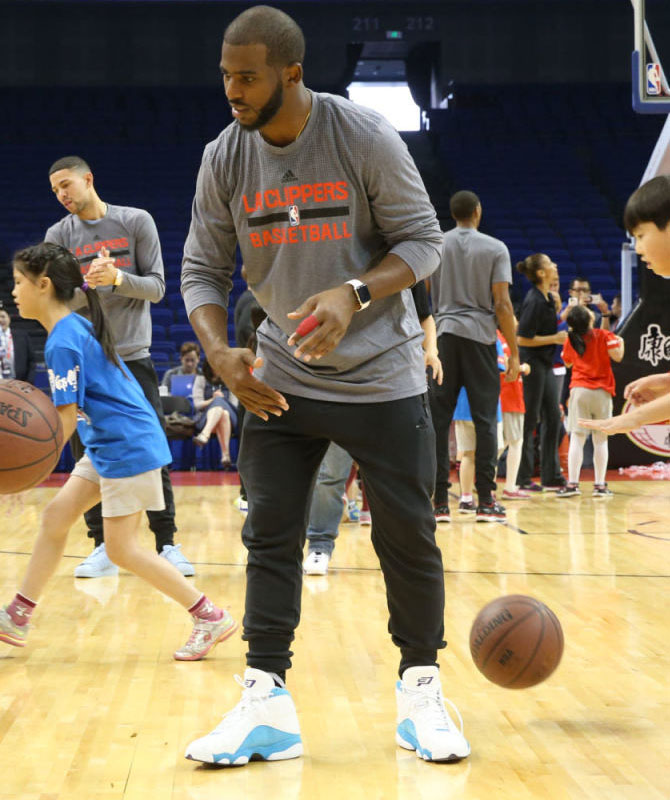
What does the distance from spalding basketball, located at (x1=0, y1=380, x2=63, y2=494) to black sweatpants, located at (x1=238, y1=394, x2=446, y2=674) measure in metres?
0.59

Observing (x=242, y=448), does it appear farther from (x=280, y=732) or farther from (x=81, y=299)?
(x=81, y=299)

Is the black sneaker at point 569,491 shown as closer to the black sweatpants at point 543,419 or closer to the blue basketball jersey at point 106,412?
the black sweatpants at point 543,419

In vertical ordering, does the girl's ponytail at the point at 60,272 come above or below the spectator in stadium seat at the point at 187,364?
above

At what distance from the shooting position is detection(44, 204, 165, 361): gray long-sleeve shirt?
4.58 m

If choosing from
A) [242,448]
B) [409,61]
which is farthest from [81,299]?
[409,61]

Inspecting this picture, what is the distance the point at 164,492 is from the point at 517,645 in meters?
2.61

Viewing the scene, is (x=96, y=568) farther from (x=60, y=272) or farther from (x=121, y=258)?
(x=60, y=272)

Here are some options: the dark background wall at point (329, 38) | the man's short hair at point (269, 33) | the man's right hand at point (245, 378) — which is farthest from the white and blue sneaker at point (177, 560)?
the dark background wall at point (329, 38)

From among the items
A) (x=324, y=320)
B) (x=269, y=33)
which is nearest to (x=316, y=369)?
(x=324, y=320)

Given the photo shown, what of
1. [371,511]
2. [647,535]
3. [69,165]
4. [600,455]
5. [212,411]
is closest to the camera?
[371,511]

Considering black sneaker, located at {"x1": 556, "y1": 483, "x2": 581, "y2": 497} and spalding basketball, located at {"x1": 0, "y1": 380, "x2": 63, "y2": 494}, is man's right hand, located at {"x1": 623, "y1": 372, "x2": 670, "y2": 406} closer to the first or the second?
spalding basketball, located at {"x1": 0, "y1": 380, "x2": 63, "y2": 494}

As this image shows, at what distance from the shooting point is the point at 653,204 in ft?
8.14

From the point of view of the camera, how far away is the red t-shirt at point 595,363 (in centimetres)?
793

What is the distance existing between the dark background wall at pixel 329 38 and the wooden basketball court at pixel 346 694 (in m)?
16.2
